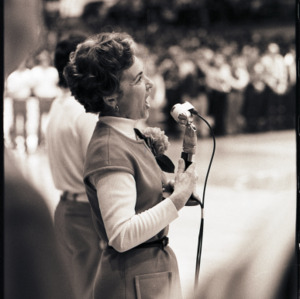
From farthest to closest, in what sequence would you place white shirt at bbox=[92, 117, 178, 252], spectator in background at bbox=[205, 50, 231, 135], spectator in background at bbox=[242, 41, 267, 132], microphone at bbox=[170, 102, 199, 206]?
1. spectator in background at bbox=[242, 41, 267, 132]
2. spectator in background at bbox=[205, 50, 231, 135]
3. microphone at bbox=[170, 102, 199, 206]
4. white shirt at bbox=[92, 117, 178, 252]

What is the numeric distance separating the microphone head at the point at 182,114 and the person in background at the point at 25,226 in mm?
467

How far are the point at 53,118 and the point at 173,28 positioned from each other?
422mm

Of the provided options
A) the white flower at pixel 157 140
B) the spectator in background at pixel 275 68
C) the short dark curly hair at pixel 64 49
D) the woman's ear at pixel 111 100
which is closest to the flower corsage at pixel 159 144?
the white flower at pixel 157 140

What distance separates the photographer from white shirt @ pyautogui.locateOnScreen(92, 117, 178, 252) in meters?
1.39

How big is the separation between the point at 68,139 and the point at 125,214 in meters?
0.38

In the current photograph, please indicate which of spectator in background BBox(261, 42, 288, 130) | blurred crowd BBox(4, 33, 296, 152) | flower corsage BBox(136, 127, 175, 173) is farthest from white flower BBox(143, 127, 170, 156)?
spectator in background BBox(261, 42, 288, 130)

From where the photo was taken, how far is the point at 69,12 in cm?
174

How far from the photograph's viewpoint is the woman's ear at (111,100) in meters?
1.44

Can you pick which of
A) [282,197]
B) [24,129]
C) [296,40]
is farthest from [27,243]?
[296,40]

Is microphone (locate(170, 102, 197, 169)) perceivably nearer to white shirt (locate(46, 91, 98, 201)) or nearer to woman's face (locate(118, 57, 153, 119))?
woman's face (locate(118, 57, 153, 119))

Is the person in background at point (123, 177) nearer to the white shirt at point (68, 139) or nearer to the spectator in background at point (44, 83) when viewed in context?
the white shirt at point (68, 139)

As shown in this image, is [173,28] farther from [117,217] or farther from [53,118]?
[117,217]

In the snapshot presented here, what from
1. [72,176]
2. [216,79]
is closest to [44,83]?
[72,176]

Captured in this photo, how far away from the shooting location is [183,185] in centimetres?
145
